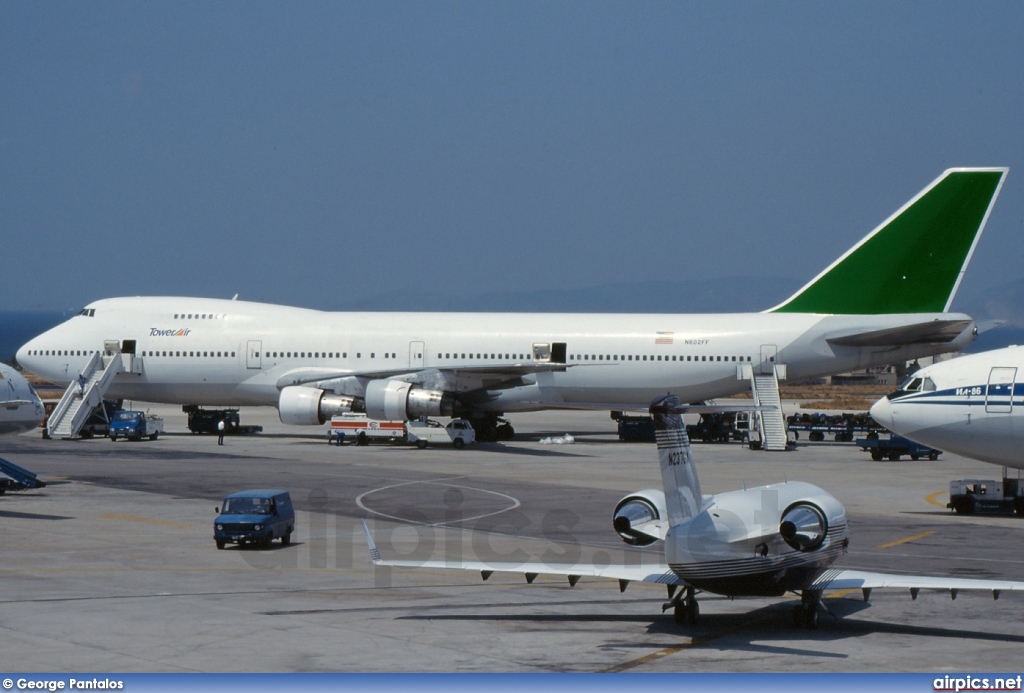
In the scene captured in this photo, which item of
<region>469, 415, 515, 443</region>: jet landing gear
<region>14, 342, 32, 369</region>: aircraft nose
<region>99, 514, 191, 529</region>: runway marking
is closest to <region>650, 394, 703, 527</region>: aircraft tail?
<region>99, 514, 191, 529</region>: runway marking

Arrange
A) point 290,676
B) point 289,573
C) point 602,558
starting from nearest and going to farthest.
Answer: point 290,676
point 289,573
point 602,558

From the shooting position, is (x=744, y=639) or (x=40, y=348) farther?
(x=40, y=348)

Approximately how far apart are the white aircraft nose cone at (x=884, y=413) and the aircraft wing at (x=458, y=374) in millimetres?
22463

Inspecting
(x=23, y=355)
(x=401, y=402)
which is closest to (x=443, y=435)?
(x=401, y=402)

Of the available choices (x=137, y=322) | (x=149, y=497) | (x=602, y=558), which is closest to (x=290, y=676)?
(x=602, y=558)

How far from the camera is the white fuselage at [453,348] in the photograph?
62.9 m

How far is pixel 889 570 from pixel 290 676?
1544cm

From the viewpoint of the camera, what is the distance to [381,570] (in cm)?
2769

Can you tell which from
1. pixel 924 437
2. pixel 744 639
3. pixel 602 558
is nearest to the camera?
pixel 744 639

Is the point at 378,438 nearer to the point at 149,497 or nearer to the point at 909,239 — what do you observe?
the point at 149,497

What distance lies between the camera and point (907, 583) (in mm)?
20750

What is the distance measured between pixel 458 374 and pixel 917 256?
23298 mm

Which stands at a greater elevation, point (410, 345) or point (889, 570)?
point (410, 345)
